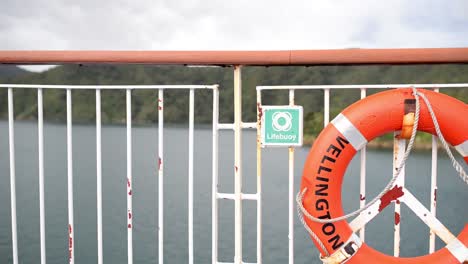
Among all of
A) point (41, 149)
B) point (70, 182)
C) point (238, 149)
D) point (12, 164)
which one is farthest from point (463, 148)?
point (12, 164)

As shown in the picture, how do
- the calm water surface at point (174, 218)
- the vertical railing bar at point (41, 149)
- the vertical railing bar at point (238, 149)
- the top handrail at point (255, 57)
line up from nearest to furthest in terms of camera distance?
the top handrail at point (255, 57)
the vertical railing bar at point (238, 149)
the vertical railing bar at point (41, 149)
the calm water surface at point (174, 218)

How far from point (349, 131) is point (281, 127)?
0.24m

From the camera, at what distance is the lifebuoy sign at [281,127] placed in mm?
1685

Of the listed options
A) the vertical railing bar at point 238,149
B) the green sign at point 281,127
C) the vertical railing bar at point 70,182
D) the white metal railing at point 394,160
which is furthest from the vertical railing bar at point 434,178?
the vertical railing bar at point 70,182

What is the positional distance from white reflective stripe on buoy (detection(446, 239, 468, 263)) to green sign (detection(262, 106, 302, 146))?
0.66 meters

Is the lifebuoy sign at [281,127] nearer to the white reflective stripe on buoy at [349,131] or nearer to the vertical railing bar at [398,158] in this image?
the white reflective stripe on buoy at [349,131]

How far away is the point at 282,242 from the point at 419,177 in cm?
1285

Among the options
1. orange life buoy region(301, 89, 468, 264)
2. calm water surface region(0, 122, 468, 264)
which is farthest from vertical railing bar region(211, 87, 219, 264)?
calm water surface region(0, 122, 468, 264)

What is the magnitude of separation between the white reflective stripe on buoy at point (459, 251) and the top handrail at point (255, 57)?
0.65m

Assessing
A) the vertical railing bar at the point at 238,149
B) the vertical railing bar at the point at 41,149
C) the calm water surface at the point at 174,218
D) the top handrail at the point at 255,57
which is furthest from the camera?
the calm water surface at the point at 174,218

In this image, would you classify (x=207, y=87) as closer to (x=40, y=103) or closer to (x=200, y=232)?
(x=40, y=103)

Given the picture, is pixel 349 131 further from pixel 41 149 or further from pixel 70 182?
pixel 41 149

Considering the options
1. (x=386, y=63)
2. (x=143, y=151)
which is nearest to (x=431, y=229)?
(x=386, y=63)

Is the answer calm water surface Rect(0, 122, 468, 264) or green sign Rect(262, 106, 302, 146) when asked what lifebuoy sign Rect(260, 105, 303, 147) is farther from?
calm water surface Rect(0, 122, 468, 264)
